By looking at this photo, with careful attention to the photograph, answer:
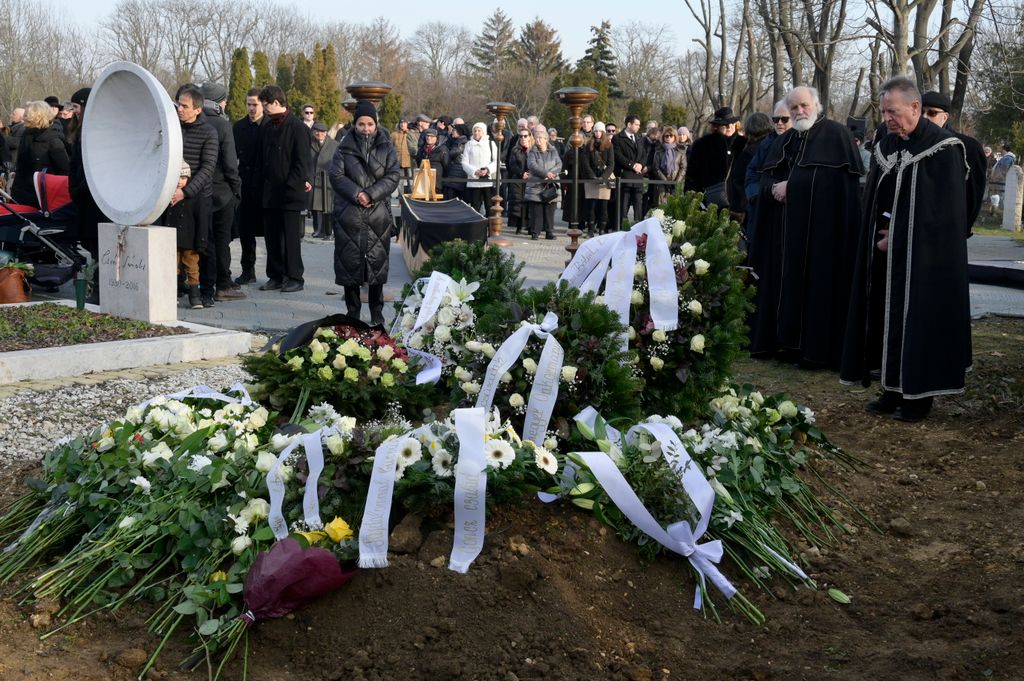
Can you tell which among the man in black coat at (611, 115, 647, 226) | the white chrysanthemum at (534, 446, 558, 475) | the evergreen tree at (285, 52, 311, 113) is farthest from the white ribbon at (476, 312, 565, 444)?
the evergreen tree at (285, 52, 311, 113)

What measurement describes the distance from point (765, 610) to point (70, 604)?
7.39ft

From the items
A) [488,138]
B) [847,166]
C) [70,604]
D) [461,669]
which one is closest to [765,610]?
[461,669]

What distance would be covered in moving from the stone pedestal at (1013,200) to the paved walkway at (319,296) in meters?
6.70

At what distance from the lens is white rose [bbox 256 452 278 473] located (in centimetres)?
403

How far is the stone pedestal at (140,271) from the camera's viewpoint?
28.5 ft

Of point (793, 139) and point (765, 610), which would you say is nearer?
point (765, 610)

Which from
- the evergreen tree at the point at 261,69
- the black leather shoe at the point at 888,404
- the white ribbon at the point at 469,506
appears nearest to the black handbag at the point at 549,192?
the black leather shoe at the point at 888,404

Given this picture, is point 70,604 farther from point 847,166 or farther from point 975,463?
point 847,166

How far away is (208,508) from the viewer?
13.1 feet

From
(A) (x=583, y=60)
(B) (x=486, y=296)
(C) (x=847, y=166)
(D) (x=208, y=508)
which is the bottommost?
(D) (x=208, y=508)

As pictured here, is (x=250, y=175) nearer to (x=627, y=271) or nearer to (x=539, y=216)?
(x=627, y=271)

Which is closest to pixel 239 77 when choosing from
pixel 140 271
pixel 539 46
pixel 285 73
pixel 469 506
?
pixel 285 73

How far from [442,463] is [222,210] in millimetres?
7435

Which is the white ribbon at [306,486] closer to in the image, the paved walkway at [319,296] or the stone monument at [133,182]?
the paved walkway at [319,296]
